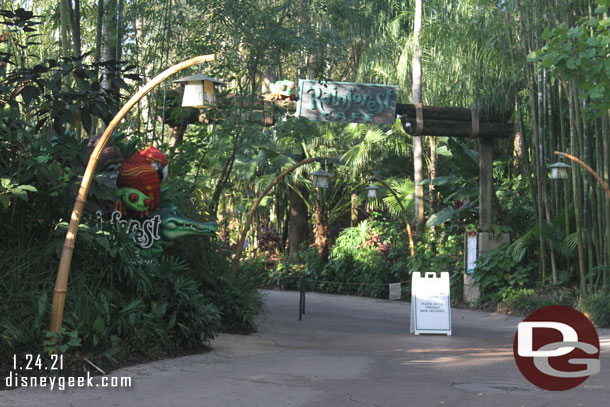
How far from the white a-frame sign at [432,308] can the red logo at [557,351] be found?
4.72 feet

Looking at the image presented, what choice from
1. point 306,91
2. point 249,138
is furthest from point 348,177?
point 249,138

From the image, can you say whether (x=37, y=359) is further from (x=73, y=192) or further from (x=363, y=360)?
(x=363, y=360)

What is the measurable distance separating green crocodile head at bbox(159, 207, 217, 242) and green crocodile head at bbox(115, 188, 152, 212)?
0.56 meters

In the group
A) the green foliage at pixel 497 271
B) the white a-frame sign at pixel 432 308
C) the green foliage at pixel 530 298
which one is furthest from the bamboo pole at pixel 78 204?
the green foliage at pixel 497 271

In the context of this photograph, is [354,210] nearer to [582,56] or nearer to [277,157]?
[277,157]

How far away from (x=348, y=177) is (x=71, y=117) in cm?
1966

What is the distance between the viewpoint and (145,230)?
11836 mm

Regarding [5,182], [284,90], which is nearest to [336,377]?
[5,182]

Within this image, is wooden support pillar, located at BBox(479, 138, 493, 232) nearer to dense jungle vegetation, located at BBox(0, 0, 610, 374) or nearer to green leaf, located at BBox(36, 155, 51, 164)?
dense jungle vegetation, located at BBox(0, 0, 610, 374)

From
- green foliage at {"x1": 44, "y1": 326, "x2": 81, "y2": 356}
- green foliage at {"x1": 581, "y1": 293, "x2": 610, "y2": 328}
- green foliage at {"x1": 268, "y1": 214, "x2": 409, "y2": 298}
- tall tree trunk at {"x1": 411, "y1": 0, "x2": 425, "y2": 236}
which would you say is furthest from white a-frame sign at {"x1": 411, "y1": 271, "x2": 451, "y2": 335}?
green foliage at {"x1": 268, "y1": 214, "x2": 409, "y2": 298}

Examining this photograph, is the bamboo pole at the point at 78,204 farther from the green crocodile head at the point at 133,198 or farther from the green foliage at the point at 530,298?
the green foliage at the point at 530,298

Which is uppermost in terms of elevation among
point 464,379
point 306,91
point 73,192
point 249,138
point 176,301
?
point 306,91

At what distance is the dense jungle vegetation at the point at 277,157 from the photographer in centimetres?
977

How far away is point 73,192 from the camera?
32.8ft
